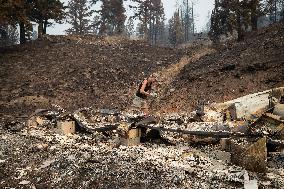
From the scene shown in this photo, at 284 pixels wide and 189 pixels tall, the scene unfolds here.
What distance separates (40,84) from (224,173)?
15896 mm

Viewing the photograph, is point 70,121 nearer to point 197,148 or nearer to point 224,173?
point 197,148

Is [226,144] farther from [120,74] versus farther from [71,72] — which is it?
[71,72]

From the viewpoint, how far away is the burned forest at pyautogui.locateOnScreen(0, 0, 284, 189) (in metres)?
5.56

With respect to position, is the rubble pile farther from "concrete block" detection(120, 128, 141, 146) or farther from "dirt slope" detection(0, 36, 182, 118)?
"dirt slope" detection(0, 36, 182, 118)

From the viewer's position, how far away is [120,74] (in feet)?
72.0

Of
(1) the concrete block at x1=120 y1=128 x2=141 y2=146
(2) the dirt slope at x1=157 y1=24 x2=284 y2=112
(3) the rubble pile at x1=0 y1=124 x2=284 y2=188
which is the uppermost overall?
(2) the dirt slope at x1=157 y1=24 x2=284 y2=112

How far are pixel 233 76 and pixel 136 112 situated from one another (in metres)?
8.29

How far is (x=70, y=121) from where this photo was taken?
9.27 m

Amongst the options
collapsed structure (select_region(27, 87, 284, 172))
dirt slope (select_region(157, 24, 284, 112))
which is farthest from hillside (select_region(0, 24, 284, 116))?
collapsed structure (select_region(27, 87, 284, 172))

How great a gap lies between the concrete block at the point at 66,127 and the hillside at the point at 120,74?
21.8 feet

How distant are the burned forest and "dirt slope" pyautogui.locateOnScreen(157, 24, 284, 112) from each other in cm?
7

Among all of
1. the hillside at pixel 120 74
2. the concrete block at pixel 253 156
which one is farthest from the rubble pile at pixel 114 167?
the hillside at pixel 120 74

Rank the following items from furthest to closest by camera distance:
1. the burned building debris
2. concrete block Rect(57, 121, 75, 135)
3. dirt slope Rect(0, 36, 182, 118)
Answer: dirt slope Rect(0, 36, 182, 118) → concrete block Rect(57, 121, 75, 135) → the burned building debris

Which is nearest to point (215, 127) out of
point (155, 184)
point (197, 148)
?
point (197, 148)
